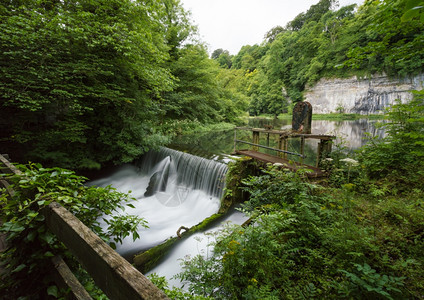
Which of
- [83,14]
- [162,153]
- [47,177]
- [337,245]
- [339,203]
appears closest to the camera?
[47,177]

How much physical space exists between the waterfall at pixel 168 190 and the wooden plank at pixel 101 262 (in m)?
4.19

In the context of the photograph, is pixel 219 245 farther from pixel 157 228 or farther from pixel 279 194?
pixel 157 228

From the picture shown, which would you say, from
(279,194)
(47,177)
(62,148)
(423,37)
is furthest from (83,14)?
(423,37)

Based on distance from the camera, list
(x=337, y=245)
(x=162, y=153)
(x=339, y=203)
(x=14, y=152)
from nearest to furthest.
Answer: (x=337, y=245), (x=339, y=203), (x=14, y=152), (x=162, y=153)

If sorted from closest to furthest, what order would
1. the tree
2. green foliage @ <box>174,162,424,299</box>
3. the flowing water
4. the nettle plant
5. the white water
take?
the nettle plant → green foliage @ <box>174,162,424,299</box> → the white water → the flowing water → the tree

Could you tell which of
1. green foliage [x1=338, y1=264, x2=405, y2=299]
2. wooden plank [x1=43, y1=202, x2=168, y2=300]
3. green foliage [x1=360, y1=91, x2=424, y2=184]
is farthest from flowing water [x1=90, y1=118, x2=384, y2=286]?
wooden plank [x1=43, y1=202, x2=168, y2=300]

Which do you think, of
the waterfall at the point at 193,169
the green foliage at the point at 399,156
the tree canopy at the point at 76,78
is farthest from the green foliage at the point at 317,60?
the tree canopy at the point at 76,78

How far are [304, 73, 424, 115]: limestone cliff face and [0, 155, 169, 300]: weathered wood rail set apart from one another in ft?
140

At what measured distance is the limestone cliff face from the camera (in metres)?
33.6

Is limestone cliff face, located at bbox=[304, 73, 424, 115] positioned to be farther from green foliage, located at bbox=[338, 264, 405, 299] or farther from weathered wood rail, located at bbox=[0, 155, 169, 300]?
weathered wood rail, located at bbox=[0, 155, 169, 300]

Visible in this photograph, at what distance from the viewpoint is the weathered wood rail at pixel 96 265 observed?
0.83 metres

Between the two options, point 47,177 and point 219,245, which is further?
point 219,245

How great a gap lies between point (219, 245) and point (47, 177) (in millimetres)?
2212

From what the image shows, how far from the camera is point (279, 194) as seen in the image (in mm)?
3902
